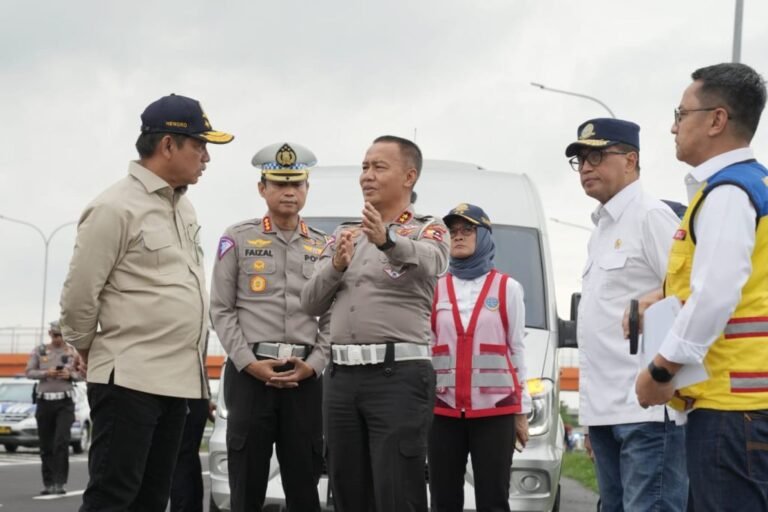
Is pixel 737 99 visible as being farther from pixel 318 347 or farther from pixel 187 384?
pixel 318 347

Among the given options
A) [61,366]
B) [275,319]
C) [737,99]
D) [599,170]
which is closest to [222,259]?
[275,319]

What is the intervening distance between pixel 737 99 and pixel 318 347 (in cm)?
342

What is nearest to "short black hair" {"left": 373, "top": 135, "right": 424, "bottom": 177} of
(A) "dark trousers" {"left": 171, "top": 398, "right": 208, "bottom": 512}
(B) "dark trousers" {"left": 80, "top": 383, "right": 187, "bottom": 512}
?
(B) "dark trousers" {"left": 80, "top": 383, "right": 187, "bottom": 512}

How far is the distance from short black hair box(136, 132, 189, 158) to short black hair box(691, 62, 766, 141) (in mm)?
2481

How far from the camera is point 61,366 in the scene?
629 inches

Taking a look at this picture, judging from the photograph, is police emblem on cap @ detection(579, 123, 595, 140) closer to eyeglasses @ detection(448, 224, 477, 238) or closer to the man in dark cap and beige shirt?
eyeglasses @ detection(448, 224, 477, 238)

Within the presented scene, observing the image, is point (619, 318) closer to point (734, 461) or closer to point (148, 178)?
point (734, 461)

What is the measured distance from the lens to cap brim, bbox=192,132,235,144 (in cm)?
592

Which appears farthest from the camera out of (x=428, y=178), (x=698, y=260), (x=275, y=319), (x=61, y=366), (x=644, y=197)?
(x=61, y=366)

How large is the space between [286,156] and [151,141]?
163 centimetres

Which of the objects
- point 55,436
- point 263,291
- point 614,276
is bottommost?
point 55,436

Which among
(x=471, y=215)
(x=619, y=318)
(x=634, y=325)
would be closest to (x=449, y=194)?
(x=471, y=215)

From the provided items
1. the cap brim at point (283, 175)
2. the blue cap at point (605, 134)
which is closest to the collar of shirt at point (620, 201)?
the blue cap at point (605, 134)

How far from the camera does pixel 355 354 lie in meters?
6.07
